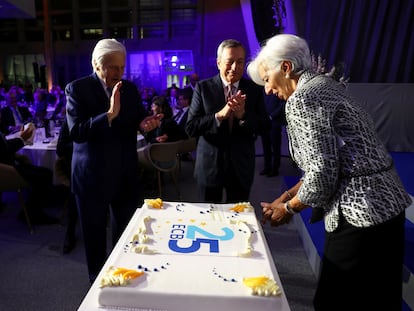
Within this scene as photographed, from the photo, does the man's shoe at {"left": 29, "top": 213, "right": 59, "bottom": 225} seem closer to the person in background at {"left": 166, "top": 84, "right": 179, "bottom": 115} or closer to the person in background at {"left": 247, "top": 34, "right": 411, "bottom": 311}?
the person in background at {"left": 247, "top": 34, "right": 411, "bottom": 311}

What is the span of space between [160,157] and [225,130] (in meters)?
2.21

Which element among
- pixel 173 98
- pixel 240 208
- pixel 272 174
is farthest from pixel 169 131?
pixel 173 98

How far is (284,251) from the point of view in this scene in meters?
2.94

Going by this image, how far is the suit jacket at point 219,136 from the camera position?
80.7 inches

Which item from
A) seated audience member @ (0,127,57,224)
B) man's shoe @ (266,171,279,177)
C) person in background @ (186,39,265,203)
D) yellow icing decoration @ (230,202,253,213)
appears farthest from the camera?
man's shoe @ (266,171,279,177)

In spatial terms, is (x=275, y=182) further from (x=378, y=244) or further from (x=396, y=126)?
(x=378, y=244)

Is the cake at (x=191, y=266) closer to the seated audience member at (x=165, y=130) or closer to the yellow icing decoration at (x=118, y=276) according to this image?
the yellow icing decoration at (x=118, y=276)

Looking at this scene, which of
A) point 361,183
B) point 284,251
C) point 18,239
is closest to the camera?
point 361,183

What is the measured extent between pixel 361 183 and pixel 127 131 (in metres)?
1.34

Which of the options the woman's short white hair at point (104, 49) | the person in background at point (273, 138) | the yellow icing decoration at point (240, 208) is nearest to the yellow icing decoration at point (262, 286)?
the yellow icing decoration at point (240, 208)

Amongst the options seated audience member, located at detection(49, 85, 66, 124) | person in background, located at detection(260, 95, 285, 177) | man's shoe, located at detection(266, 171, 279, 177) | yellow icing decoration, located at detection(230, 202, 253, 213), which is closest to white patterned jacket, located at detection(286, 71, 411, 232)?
yellow icing decoration, located at detection(230, 202, 253, 213)

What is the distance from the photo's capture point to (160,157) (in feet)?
13.6

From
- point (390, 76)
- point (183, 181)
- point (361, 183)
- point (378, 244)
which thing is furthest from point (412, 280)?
point (390, 76)

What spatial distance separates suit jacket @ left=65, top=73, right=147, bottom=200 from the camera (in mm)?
1896
